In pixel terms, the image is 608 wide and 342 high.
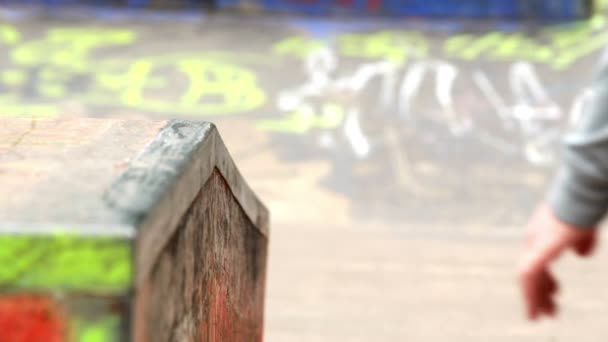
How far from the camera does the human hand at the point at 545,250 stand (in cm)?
187

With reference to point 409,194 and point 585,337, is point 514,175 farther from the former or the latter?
point 585,337

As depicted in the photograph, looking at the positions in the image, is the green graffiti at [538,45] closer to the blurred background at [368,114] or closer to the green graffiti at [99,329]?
the blurred background at [368,114]

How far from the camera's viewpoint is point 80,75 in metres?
11.1

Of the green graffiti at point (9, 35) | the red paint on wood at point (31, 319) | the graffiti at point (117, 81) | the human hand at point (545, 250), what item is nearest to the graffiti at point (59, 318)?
the red paint on wood at point (31, 319)

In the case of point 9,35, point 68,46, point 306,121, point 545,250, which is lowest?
point 545,250

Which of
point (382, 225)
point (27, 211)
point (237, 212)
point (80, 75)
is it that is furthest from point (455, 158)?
point (27, 211)

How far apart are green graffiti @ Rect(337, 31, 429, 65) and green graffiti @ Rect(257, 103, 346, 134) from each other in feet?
5.23

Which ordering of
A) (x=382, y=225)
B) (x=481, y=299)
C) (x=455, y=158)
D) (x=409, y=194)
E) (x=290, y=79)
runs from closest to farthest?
(x=481, y=299) < (x=382, y=225) < (x=409, y=194) < (x=455, y=158) < (x=290, y=79)

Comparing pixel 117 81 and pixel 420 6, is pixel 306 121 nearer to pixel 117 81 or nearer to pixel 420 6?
pixel 117 81

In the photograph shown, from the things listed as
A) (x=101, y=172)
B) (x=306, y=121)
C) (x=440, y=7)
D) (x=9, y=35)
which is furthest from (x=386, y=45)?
(x=101, y=172)

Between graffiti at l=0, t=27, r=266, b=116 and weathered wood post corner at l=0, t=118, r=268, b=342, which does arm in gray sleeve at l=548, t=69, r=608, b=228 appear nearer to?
weathered wood post corner at l=0, t=118, r=268, b=342

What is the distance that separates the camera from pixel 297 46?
39.0 feet

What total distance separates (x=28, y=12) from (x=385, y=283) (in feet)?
28.6

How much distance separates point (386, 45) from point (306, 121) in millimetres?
2534
